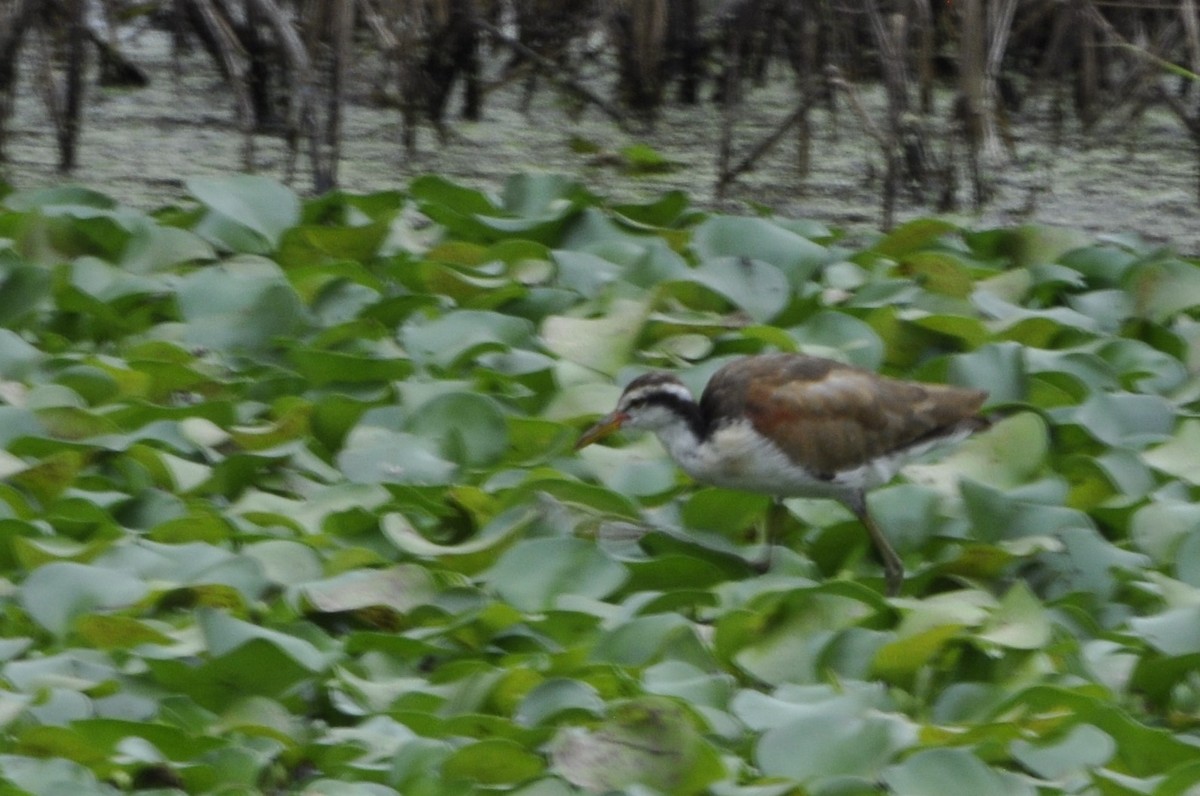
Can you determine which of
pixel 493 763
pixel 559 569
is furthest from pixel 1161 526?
pixel 493 763

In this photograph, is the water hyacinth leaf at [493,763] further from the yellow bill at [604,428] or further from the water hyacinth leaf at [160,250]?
the water hyacinth leaf at [160,250]

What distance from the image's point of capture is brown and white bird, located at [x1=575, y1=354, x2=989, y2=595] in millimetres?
3967

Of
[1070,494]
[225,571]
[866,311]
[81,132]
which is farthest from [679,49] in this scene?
[225,571]

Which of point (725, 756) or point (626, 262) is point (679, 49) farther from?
point (725, 756)

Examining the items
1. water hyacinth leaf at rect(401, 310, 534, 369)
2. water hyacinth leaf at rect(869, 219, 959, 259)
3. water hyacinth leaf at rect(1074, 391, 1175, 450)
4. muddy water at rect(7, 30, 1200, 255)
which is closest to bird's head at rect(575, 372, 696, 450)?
water hyacinth leaf at rect(401, 310, 534, 369)

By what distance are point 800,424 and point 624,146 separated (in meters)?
3.38

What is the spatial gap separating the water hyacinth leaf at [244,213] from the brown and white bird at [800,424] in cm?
157

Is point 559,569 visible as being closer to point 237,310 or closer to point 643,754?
point 643,754

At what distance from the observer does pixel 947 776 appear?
287cm

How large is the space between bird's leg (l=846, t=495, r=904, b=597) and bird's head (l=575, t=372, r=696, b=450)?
382mm

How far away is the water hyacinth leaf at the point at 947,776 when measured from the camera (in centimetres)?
286

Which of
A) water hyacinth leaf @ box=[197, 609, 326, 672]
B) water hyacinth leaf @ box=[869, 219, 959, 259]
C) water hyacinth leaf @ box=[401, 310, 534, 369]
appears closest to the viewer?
water hyacinth leaf @ box=[197, 609, 326, 672]

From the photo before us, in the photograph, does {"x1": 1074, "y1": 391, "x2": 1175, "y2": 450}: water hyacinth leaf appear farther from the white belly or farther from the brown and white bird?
the white belly

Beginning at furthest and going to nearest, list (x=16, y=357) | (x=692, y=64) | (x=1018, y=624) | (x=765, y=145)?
(x=692, y=64) < (x=765, y=145) < (x=16, y=357) < (x=1018, y=624)
